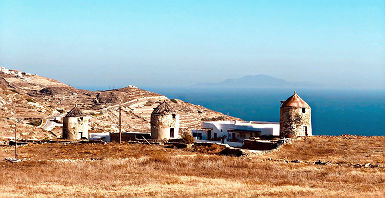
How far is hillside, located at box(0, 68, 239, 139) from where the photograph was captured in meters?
75.9

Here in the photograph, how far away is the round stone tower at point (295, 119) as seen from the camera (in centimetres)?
4872

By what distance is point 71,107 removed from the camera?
106 metres

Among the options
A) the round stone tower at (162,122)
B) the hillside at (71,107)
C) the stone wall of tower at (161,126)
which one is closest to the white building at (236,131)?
the round stone tower at (162,122)

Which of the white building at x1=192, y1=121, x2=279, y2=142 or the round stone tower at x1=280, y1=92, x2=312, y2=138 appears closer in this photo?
the round stone tower at x1=280, y1=92, x2=312, y2=138

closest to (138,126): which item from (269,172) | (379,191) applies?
(269,172)

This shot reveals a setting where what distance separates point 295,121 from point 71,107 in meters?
68.7

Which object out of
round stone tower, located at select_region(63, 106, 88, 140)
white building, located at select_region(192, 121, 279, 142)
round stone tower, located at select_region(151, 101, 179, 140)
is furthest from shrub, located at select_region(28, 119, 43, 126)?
white building, located at select_region(192, 121, 279, 142)

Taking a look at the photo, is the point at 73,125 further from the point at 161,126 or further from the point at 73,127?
the point at 161,126

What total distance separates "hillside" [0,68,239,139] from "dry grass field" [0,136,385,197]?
2927cm

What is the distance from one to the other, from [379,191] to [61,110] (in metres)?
83.4

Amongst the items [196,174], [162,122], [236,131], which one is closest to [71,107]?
[162,122]

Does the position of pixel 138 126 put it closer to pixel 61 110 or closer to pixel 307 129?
pixel 61 110

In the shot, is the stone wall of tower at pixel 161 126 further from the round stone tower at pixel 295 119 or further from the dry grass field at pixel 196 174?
the round stone tower at pixel 295 119

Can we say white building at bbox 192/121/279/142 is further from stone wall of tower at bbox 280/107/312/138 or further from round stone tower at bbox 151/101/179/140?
round stone tower at bbox 151/101/179/140
